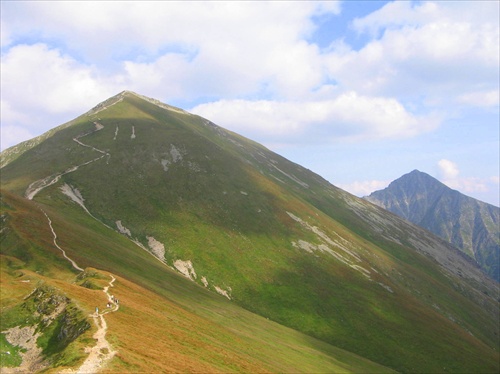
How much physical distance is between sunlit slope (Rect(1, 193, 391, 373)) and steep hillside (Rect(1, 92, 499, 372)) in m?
0.65

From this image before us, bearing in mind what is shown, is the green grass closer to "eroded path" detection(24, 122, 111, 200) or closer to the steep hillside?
the steep hillside

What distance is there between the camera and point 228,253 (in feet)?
398

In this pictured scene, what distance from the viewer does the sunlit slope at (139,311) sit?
38344 mm

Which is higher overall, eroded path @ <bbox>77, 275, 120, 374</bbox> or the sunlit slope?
eroded path @ <bbox>77, 275, 120, 374</bbox>

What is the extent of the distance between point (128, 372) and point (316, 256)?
108565 mm

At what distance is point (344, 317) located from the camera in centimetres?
10688

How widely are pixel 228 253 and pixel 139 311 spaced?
71.0m

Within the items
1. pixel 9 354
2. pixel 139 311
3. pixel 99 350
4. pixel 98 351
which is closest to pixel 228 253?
pixel 139 311

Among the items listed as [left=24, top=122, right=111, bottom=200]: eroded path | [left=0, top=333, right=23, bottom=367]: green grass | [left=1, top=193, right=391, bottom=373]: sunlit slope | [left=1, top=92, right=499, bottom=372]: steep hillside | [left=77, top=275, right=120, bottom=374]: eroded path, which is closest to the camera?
[left=77, top=275, right=120, bottom=374]: eroded path

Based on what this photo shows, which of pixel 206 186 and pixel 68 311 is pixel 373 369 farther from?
pixel 206 186

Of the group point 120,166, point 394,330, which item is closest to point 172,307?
point 394,330

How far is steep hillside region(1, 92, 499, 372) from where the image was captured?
8262 centimetres

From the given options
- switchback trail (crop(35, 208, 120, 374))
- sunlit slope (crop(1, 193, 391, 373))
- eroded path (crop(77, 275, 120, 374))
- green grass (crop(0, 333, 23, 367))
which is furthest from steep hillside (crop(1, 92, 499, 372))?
green grass (crop(0, 333, 23, 367))

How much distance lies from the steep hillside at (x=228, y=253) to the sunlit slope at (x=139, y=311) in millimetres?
654
